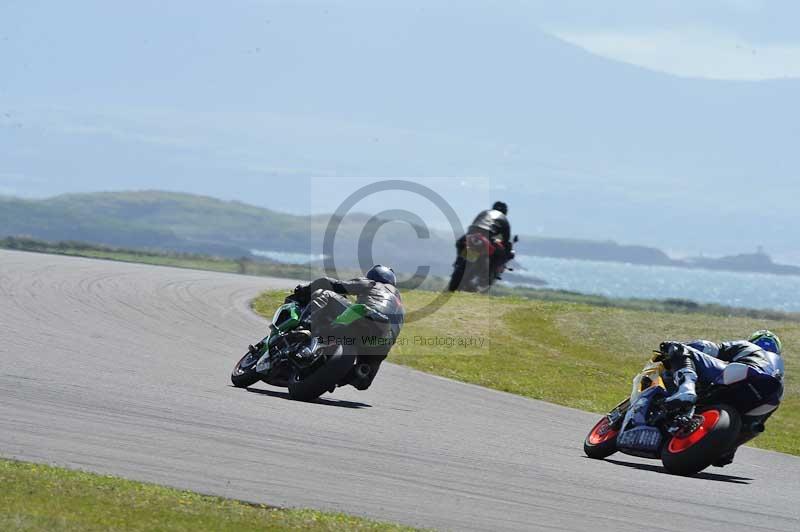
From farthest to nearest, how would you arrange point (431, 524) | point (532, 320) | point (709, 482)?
point (532, 320) → point (709, 482) → point (431, 524)

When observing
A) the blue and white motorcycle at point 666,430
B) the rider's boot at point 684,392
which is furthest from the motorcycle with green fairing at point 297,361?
the rider's boot at point 684,392

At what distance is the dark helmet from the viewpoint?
16.2m

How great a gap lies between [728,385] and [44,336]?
10484 mm

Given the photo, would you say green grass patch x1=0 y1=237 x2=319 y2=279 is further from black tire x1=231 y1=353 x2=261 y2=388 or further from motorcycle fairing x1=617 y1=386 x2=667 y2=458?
motorcycle fairing x1=617 y1=386 x2=667 y2=458

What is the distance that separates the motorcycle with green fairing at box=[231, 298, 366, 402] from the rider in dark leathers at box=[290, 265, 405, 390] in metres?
0.07

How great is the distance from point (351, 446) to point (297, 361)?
129 inches

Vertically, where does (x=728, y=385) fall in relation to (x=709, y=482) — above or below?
above

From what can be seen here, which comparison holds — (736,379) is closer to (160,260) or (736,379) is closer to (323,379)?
(323,379)

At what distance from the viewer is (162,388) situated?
15414 mm

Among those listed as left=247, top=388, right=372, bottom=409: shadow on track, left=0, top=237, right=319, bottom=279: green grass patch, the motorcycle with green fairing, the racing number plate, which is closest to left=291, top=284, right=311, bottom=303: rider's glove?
the motorcycle with green fairing

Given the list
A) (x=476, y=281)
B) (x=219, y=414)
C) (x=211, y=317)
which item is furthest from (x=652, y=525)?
(x=476, y=281)

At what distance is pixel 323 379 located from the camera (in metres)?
15.7

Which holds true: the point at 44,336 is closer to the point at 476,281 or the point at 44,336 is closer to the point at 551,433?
the point at 551,433

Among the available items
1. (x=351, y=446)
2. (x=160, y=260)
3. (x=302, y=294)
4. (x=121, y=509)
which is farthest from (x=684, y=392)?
(x=160, y=260)
